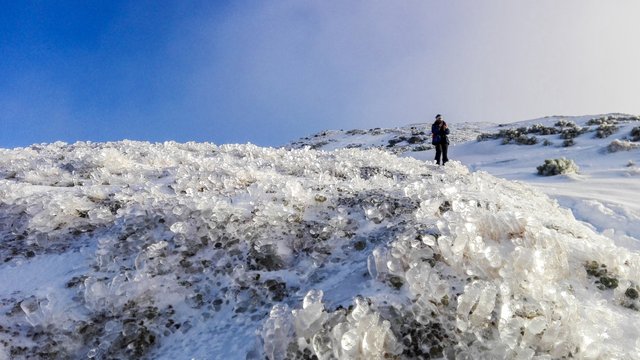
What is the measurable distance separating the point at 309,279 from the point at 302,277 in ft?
0.23

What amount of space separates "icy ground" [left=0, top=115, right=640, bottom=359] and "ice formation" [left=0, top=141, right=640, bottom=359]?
0.05 ft

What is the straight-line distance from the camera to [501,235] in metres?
4.04

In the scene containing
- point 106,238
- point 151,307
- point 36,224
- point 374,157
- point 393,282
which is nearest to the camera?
point 393,282

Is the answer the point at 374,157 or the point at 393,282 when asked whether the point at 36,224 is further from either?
the point at 374,157

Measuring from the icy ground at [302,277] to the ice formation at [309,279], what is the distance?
0.05 ft

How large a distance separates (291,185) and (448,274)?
8.25ft

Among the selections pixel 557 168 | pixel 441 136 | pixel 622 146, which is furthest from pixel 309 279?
pixel 622 146

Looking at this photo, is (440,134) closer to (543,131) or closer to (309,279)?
(309,279)

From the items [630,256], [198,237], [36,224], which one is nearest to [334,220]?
[198,237]

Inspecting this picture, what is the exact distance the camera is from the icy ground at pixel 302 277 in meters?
3.00

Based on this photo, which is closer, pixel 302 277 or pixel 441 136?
pixel 302 277

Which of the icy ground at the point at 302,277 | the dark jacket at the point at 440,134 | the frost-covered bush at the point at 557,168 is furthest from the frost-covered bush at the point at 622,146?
the icy ground at the point at 302,277

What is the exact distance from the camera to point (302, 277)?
3.99 meters

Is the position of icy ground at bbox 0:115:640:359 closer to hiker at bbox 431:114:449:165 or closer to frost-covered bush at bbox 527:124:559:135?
hiker at bbox 431:114:449:165
